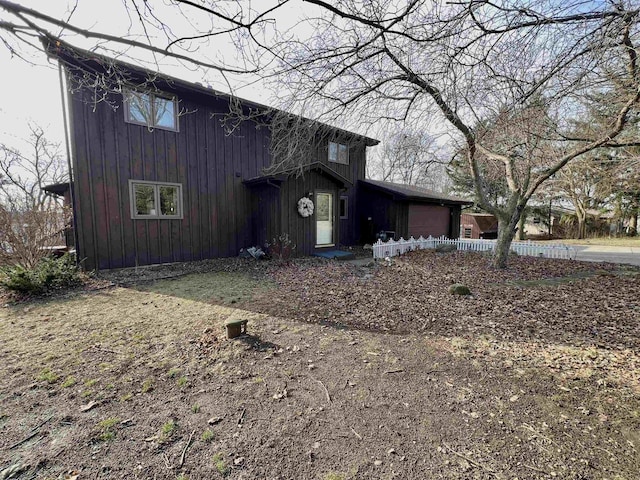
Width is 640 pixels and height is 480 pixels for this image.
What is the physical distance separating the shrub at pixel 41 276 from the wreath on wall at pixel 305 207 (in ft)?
19.0

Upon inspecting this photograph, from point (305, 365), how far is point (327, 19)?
154 inches

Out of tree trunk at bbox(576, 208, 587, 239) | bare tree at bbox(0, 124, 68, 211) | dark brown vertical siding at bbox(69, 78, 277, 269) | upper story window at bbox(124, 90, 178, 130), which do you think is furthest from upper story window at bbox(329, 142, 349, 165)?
tree trunk at bbox(576, 208, 587, 239)

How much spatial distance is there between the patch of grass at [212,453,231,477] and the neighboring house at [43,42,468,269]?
19.1ft

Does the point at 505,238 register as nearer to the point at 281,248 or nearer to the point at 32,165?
the point at 281,248

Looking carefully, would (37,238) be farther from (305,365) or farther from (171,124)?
(305,365)

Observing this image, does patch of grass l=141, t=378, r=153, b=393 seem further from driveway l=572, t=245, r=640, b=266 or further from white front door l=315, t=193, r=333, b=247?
driveway l=572, t=245, r=640, b=266

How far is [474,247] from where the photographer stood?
12.0 m

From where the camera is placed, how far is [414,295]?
5.36m

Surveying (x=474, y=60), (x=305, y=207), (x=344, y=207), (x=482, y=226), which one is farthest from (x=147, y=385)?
(x=482, y=226)

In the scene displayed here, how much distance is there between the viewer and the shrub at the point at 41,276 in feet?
16.9

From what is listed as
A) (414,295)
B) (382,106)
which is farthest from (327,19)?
(414,295)

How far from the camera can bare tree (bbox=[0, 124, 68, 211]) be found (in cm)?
1487

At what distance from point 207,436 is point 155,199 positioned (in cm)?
754

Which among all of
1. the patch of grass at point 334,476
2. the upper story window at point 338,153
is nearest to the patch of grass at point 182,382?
the patch of grass at point 334,476
